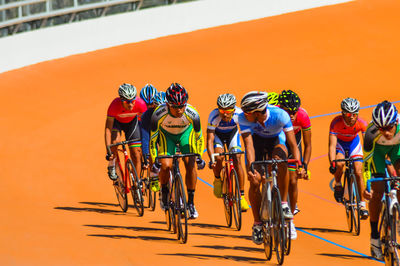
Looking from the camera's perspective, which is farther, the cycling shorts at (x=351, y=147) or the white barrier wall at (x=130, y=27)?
the white barrier wall at (x=130, y=27)

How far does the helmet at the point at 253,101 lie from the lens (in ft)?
29.3

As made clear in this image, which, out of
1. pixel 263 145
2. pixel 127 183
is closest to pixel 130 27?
pixel 127 183

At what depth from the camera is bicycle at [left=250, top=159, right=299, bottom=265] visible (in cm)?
880

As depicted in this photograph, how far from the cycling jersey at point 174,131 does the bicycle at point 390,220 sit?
2.61m

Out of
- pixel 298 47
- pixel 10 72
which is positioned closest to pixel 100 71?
pixel 10 72

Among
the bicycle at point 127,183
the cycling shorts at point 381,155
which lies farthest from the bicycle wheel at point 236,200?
the cycling shorts at point 381,155

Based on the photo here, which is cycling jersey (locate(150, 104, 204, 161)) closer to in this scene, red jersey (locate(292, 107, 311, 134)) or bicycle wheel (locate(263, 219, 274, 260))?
red jersey (locate(292, 107, 311, 134))

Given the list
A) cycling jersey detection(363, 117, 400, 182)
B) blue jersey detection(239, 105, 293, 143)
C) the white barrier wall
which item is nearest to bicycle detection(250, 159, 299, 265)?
blue jersey detection(239, 105, 293, 143)

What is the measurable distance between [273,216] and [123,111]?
3.67m

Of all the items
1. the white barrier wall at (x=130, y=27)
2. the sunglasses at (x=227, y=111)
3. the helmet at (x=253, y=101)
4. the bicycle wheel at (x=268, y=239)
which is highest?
the white barrier wall at (x=130, y=27)

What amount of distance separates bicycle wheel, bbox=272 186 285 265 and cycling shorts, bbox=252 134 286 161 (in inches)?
34.1

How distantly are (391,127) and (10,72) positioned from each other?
51.7ft

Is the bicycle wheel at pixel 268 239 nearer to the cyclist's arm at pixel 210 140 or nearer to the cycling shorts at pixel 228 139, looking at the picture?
the cyclist's arm at pixel 210 140

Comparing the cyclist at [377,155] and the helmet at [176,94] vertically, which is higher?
the helmet at [176,94]
